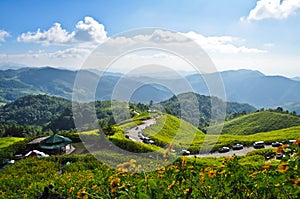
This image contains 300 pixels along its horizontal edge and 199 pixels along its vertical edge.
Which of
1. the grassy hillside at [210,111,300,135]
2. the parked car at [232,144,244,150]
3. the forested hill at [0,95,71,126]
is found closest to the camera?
the parked car at [232,144,244,150]

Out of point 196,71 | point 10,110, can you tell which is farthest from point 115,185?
point 10,110

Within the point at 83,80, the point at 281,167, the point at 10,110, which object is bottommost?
the point at 10,110

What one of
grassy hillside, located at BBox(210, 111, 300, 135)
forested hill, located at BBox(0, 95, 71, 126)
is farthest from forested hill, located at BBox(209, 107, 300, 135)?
forested hill, located at BBox(0, 95, 71, 126)

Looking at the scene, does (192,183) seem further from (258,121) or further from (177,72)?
(258,121)

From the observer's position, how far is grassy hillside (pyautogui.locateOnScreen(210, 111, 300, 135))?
44.2m

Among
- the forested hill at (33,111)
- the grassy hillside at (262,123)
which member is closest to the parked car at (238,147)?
the grassy hillside at (262,123)

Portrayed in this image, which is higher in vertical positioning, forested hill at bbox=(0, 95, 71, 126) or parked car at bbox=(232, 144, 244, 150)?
parked car at bbox=(232, 144, 244, 150)

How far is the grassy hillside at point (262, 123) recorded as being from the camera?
44.2 metres

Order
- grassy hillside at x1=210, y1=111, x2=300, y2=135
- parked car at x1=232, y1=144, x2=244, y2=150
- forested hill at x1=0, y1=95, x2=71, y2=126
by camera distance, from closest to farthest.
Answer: parked car at x1=232, y1=144, x2=244, y2=150, grassy hillside at x1=210, y1=111, x2=300, y2=135, forested hill at x1=0, y1=95, x2=71, y2=126

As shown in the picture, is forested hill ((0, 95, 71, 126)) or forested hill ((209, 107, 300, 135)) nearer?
forested hill ((209, 107, 300, 135))

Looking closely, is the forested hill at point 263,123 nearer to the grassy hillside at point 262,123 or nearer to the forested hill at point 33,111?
the grassy hillside at point 262,123

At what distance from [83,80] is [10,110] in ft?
331

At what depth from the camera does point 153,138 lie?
984 inches

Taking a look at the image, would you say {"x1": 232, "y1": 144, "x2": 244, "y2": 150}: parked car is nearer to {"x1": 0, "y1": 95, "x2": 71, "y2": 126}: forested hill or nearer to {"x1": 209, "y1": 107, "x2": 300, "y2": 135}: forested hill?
{"x1": 209, "y1": 107, "x2": 300, "y2": 135}: forested hill
